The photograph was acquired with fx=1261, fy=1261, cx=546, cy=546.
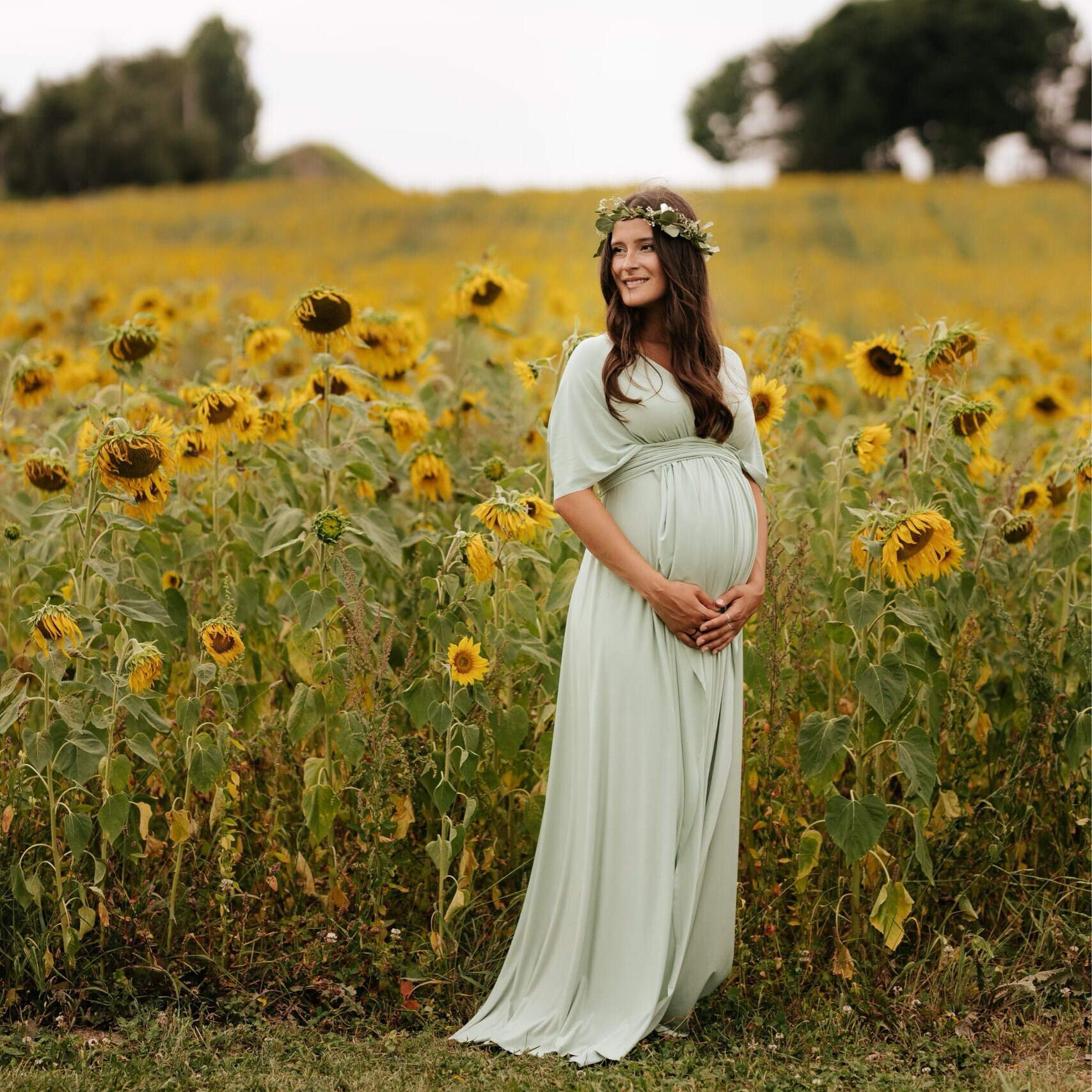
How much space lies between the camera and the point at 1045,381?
549cm

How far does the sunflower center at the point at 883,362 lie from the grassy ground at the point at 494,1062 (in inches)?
65.7

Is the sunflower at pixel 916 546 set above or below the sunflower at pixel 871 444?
below

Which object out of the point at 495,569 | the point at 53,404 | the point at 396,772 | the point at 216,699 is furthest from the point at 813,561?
the point at 53,404

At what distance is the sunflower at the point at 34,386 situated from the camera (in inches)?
141

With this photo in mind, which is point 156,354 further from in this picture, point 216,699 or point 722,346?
point 722,346

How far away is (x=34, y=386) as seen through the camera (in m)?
3.65

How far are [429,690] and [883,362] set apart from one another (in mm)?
1557

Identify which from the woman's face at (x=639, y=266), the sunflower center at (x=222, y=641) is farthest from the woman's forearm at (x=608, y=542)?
the sunflower center at (x=222, y=641)

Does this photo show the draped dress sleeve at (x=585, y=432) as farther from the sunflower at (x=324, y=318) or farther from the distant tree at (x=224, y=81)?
the distant tree at (x=224, y=81)

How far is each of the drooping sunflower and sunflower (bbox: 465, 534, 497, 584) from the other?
123cm

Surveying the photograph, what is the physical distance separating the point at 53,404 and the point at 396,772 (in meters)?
3.07

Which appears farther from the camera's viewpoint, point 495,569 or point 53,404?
point 53,404

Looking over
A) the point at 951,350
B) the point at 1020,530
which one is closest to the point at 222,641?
the point at 951,350

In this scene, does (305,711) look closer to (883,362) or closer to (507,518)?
(507,518)
